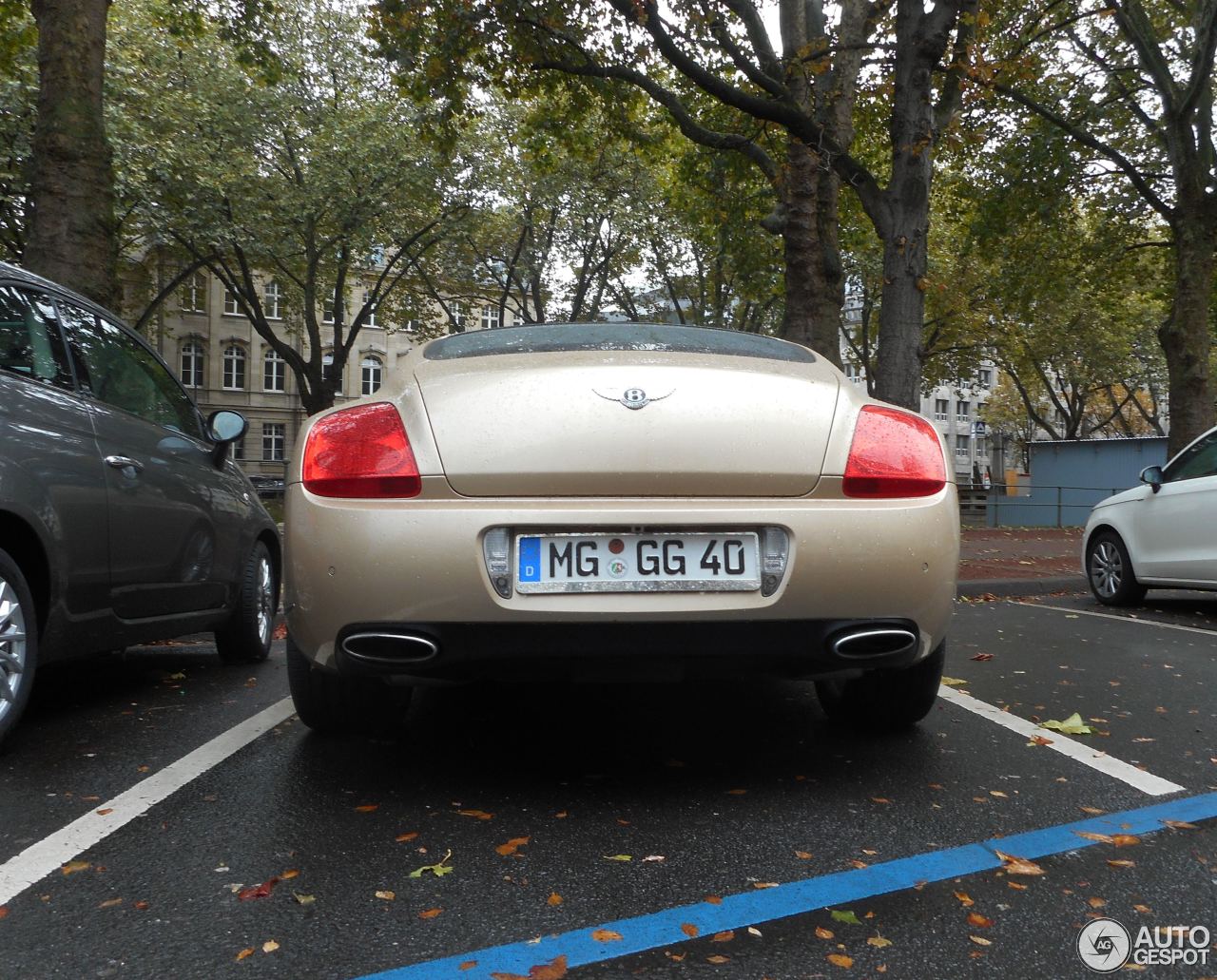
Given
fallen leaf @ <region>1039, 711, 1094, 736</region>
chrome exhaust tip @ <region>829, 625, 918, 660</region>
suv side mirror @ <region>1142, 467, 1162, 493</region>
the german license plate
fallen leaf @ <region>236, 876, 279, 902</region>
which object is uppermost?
suv side mirror @ <region>1142, 467, 1162, 493</region>

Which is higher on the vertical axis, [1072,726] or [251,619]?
[251,619]

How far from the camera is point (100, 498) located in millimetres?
3863

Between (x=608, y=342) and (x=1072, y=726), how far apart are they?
2251 mm

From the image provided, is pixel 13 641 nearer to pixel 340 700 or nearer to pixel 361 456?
pixel 340 700

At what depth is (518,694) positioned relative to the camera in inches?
178

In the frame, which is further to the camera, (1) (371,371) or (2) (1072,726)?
(1) (371,371)

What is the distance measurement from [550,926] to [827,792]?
3.99 ft

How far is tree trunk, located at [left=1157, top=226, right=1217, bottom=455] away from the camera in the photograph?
16234mm

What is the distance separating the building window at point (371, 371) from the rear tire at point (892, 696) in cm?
5540

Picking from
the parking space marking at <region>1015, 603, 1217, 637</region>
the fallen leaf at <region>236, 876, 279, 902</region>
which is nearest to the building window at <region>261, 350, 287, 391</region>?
the parking space marking at <region>1015, 603, 1217, 637</region>

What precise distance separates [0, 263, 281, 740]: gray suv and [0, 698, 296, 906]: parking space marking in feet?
1.68

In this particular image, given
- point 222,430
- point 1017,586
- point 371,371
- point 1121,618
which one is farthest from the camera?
point 371,371

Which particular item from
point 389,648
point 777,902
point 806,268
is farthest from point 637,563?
point 806,268

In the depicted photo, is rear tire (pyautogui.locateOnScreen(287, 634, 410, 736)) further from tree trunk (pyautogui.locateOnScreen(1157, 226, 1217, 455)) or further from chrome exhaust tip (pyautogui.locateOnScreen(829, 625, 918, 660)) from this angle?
tree trunk (pyautogui.locateOnScreen(1157, 226, 1217, 455))
